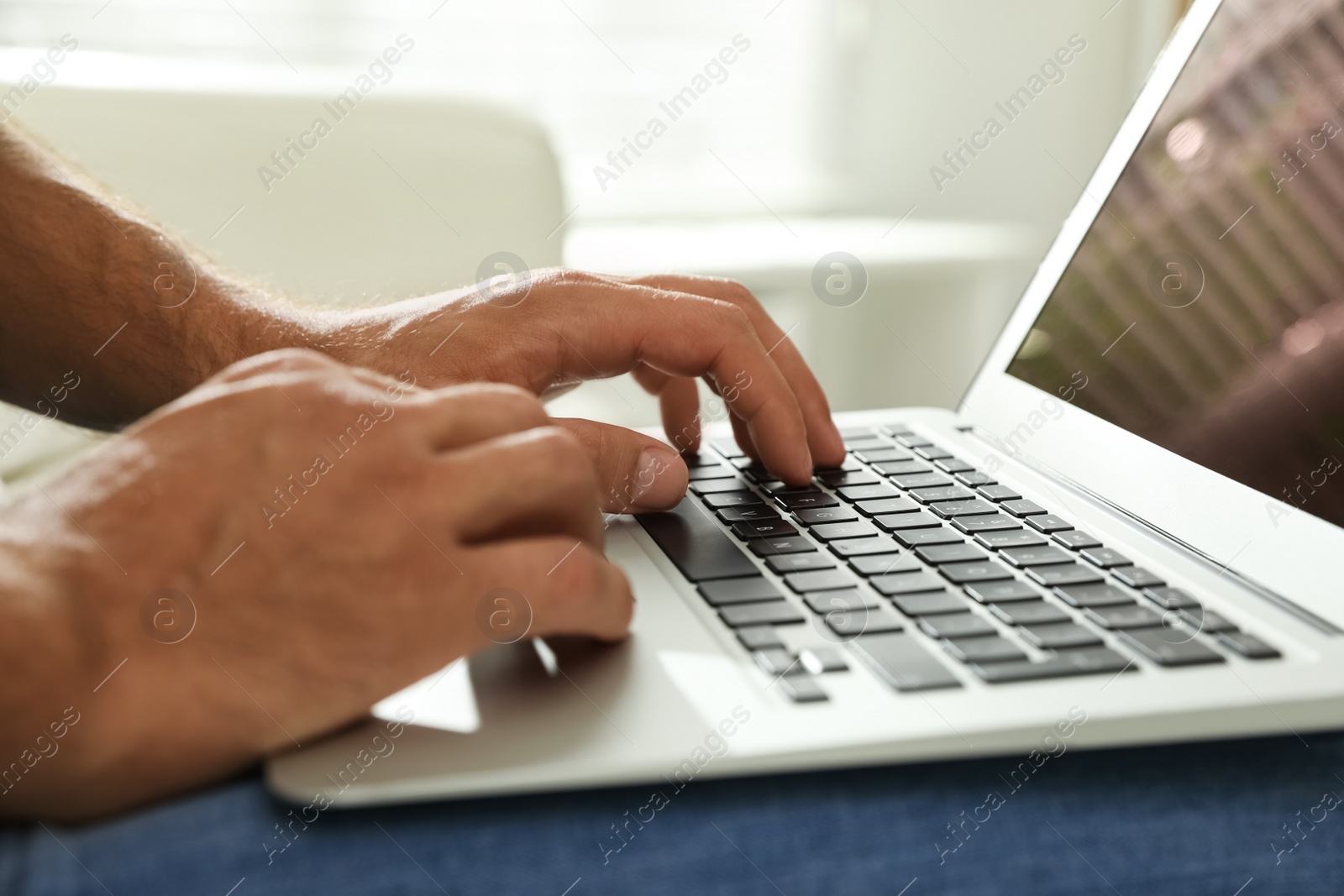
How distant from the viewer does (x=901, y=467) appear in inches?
27.8

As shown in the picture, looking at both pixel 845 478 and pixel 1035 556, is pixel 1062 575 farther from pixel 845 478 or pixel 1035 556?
pixel 845 478

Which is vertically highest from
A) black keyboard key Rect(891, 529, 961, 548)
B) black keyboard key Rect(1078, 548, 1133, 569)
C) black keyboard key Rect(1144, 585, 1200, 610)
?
black keyboard key Rect(1144, 585, 1200, 610)

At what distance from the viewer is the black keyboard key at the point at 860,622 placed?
422mm

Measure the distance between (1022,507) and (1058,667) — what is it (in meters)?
0.25

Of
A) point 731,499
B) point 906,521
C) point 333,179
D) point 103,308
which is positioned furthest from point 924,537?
point 333,179

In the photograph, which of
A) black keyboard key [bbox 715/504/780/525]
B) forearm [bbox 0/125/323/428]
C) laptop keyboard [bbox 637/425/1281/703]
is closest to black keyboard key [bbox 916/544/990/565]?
laptop keyboard [bbox 637/425/1281/703]

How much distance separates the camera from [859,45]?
2051 millimetres

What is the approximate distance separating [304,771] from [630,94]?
176 centimetres

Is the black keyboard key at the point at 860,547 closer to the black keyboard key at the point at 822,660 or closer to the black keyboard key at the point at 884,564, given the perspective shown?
the black keyboard key at the point at 884,564

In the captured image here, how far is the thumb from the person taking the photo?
2.00ft

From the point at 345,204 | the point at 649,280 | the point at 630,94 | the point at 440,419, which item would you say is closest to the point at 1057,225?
the point at 630,94

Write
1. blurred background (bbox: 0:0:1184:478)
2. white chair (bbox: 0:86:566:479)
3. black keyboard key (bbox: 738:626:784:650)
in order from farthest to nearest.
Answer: blurred background (bbox: 0:0:1184:478) < white chair (bbox: 0:86:566:479) < black keyboard key (bbox: 738:626:784:650)

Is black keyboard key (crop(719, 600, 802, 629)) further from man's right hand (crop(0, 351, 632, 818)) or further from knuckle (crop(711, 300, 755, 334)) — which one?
knuckle (crop(711, 300, 755, 334))

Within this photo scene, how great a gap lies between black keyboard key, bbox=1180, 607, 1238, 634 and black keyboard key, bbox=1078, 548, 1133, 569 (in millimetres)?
65
